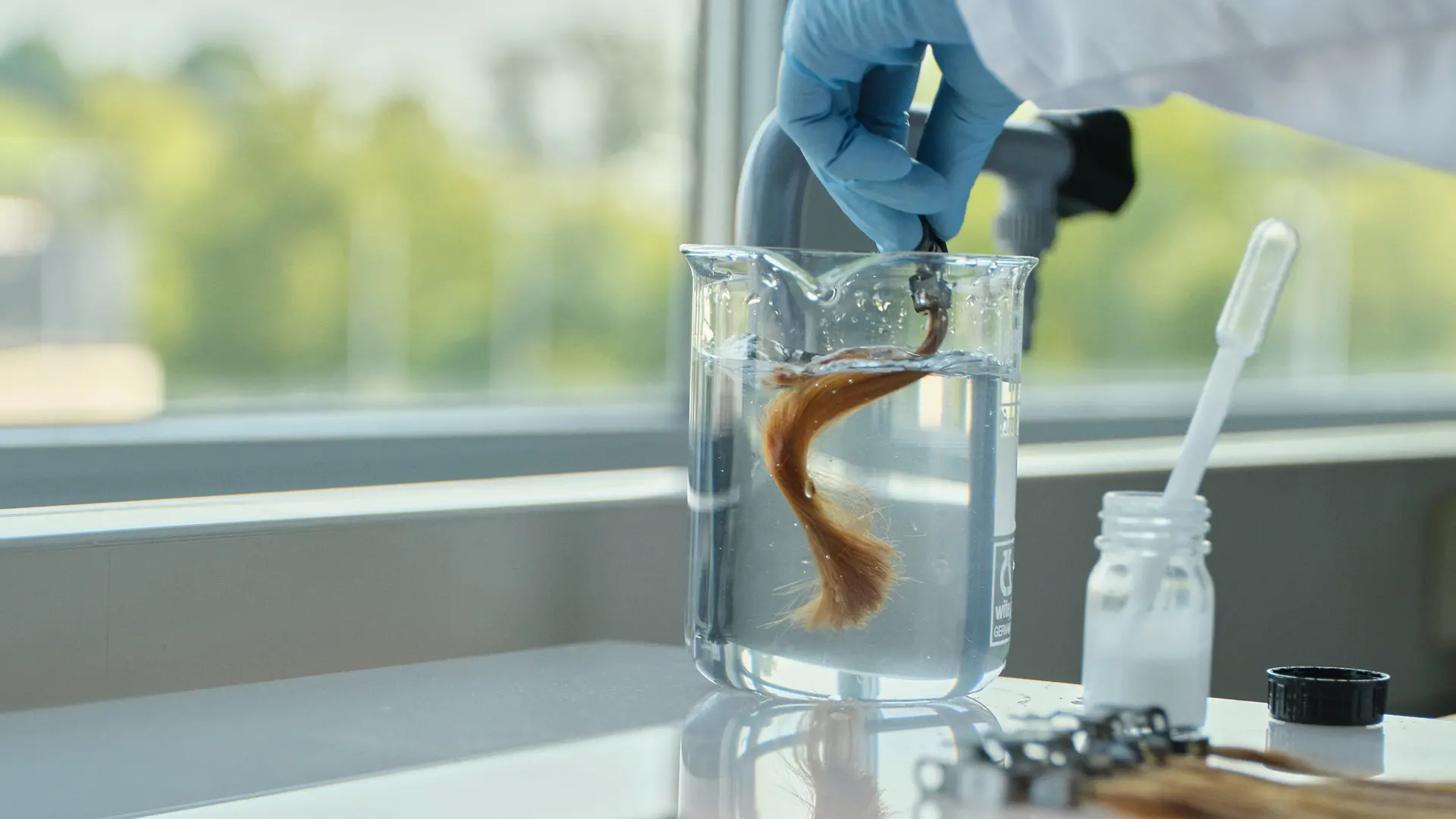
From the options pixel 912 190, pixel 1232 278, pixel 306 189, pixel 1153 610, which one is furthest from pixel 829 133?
pixel 1232 278

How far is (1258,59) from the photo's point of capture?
0.57m

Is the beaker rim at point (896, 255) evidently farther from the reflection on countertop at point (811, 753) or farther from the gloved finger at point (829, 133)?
the reflection on countertop at point (811, 753)

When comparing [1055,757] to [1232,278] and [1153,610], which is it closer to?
[1153,610]

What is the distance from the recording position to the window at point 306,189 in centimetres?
104

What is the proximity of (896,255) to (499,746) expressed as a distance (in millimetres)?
303

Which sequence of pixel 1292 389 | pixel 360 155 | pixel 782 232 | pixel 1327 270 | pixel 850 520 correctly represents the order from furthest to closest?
pixel 1327 270 < pixel 1292 389 < pixel 360 155 < pixel 782 232 < pixel 850 520

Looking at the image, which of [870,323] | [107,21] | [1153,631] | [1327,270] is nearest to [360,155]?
[107,21]

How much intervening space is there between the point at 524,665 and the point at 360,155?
709mm

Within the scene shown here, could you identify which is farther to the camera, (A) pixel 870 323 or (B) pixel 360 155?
(B) pixel 360 155

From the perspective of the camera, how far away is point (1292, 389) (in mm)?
1927

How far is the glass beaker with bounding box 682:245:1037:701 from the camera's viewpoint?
702mm

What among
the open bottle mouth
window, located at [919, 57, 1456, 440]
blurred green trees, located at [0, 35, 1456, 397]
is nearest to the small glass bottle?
the open bottle mouth

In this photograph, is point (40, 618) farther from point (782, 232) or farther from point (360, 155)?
point (360, 155)

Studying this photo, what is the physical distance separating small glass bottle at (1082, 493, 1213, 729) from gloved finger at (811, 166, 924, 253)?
20cm
